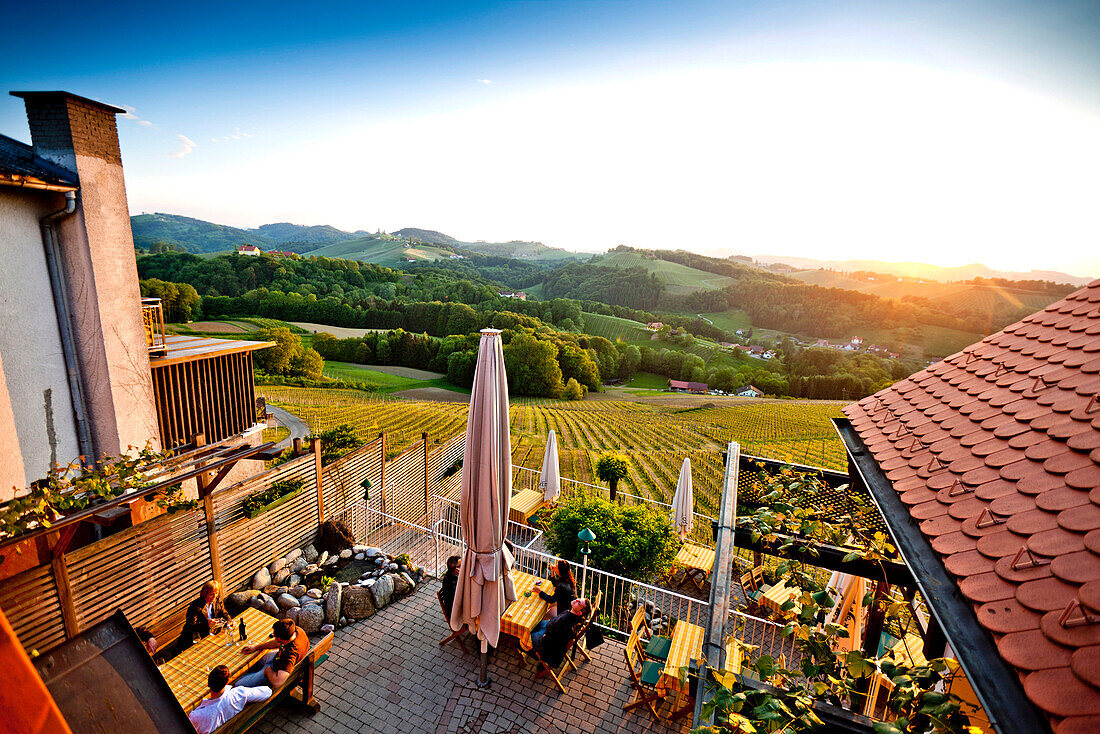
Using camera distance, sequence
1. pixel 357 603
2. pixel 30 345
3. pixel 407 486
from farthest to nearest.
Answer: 1. pixel 407 486
2. pixel 30 345
3. pixel 357 603

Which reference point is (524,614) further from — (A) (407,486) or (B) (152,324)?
(B) (152,324)

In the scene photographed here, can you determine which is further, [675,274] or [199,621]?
[675,274]

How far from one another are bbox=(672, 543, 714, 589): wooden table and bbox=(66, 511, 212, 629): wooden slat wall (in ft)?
23.5

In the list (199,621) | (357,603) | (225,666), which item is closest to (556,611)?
(357,603)

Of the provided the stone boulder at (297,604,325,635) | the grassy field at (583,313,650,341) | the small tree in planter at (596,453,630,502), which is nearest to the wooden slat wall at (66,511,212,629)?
the stone boulder at (297,604,325,635)

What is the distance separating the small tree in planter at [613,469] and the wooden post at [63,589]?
8.95 meters

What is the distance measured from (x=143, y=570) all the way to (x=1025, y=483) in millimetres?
7845

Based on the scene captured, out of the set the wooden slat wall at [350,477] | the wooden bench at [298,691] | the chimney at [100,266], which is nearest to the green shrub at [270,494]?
the wooden slat wall at [350,477]

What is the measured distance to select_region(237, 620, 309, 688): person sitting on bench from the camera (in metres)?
4.28

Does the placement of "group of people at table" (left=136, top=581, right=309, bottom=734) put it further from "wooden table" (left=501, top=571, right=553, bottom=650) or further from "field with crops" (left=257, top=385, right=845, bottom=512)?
"field with crops" (left=257, top=385, right=845, bottom=512)

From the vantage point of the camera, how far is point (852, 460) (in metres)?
3.69

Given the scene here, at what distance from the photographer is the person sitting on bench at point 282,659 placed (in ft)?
14.0

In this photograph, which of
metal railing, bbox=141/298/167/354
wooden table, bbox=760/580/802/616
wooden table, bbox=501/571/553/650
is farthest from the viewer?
metal railing, bbox=141/298/167/354

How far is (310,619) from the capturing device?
577 centimetres
